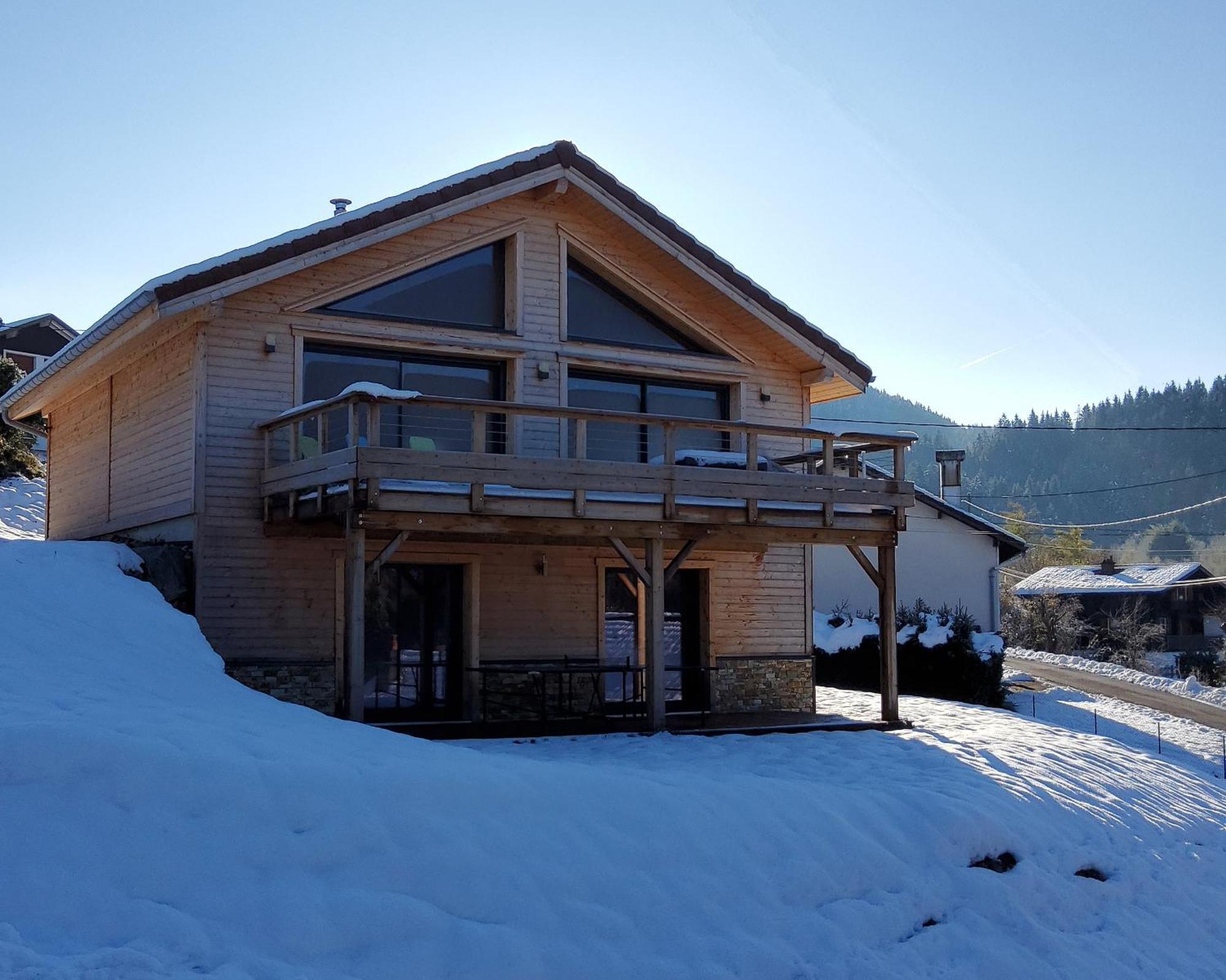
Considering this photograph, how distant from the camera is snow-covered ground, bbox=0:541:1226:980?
549cm

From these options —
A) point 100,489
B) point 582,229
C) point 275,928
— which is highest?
point 582,229

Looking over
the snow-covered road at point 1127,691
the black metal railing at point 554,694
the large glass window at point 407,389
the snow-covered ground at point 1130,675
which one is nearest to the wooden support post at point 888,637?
the black metal railing at point 554,694

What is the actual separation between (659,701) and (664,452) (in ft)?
8.95

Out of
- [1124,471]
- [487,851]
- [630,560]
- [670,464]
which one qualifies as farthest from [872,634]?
[1124,471]

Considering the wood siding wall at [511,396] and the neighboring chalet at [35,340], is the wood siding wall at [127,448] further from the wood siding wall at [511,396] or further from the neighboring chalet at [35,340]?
the neighboring chalet at [35,340]

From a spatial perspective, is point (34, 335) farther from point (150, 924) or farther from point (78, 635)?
point (150, 924)

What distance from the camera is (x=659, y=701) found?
43.2 ft

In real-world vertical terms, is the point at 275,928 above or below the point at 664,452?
below

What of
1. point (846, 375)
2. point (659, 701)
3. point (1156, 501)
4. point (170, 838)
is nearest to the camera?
point (170, 838)

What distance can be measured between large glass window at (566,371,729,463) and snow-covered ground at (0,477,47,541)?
15.0 meters

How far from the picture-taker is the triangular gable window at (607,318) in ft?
51.7

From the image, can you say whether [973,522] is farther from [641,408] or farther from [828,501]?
[828,501]

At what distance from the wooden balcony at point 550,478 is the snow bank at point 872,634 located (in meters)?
7.77

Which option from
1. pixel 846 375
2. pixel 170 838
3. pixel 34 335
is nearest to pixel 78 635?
pixel 170 838
